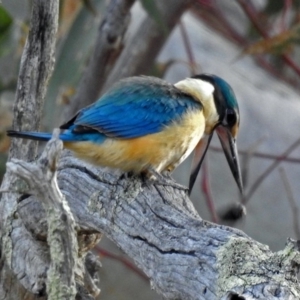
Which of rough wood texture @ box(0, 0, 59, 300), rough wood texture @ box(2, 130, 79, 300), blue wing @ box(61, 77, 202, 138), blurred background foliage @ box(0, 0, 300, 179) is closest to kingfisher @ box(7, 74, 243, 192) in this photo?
blue wing @ box(61, 77, 202, 138)

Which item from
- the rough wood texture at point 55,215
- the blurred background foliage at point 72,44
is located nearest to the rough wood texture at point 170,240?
the rough wood texture at point 55,215

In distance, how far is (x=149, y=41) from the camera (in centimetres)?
256

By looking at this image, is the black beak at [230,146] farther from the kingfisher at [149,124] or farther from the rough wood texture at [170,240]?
the rough wood texture at [170,240]

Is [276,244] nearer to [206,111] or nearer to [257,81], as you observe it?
[257,81]

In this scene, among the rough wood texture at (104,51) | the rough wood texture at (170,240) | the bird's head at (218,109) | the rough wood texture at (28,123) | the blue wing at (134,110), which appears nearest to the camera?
the rough wood texture at (170,240)

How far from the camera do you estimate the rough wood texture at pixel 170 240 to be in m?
0.99

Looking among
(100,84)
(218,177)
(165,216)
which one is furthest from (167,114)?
(218,177)

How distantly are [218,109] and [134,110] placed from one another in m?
0.20

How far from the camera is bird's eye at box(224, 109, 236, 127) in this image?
173cm

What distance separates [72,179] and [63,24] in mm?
1387

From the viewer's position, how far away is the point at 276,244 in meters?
3.41

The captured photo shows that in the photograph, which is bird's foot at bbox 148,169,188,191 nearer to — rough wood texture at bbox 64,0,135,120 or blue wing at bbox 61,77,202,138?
blue wing at bbox 61,77,202,138

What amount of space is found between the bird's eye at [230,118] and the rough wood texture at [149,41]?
0.83 meters

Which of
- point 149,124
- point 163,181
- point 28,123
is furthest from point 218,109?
point 28,123
